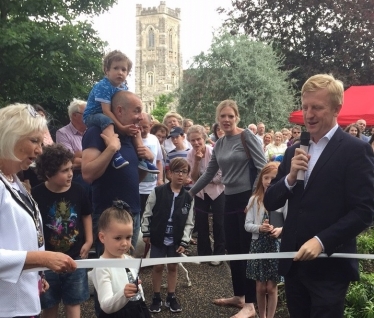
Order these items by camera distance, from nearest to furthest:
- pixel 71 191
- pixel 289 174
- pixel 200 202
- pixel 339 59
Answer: pixel 289 174 → pixel 71 191 → pixel 200 202 → pixel 339 59

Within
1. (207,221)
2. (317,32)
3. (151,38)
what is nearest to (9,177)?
(207,221)

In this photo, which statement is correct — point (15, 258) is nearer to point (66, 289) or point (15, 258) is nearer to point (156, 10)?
point (66, 289)

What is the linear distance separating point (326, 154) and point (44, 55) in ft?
69.0

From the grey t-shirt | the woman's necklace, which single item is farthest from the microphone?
the grey t-shirt

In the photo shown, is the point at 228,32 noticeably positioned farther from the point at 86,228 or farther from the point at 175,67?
the point at 175,67

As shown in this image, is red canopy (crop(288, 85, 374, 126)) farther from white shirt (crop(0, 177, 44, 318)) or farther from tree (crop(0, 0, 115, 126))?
white shirt (crop(0, 177, 44, 318))

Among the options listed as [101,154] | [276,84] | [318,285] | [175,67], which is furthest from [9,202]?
[175,67]

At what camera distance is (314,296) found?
3.30 m

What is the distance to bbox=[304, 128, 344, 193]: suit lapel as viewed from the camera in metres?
3.29

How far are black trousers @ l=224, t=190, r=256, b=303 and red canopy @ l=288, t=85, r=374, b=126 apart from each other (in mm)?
9293

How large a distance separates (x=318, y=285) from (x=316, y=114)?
3.45 ft

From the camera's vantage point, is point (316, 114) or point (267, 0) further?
point (267, 0)

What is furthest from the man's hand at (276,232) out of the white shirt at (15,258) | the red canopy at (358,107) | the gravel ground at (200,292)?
the red canopy at (358,107)

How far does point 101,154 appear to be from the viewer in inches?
159
